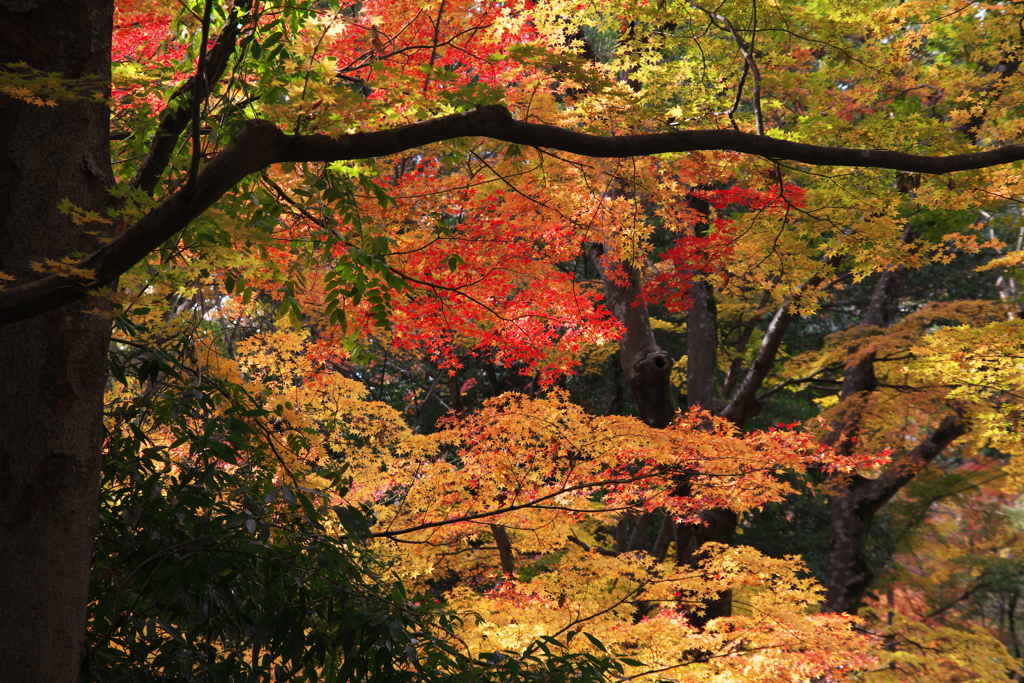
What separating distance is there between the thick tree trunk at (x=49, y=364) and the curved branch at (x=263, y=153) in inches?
8.2

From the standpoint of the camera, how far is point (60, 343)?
5.95 ft

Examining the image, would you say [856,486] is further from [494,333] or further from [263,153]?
[263,153]

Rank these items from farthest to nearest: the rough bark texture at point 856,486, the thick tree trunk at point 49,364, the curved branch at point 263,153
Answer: the rough bark texture at point 856,486 < the thick tree trunk at point 49,364 < the curved branch at point 263,153

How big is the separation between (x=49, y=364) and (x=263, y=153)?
2.66 feet

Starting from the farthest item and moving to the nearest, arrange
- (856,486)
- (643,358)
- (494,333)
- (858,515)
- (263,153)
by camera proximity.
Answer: (856,486)
(858,515)
(643,358)
(494,333)
(263,153)

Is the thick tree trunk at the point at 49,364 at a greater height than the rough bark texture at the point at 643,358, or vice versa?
the rough bark texture at the point at 643,358

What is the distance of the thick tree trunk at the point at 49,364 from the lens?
170 centimetres

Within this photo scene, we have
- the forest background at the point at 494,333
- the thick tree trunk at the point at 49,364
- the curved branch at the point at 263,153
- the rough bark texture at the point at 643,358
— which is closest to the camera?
the curved branch at the point at 263,153

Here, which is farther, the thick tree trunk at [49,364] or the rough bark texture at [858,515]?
the rough bark texture at [858,515]

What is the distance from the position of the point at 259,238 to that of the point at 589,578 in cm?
567

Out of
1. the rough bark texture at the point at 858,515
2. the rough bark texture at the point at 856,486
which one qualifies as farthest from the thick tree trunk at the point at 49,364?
the rough bark texture at the point at 858,515

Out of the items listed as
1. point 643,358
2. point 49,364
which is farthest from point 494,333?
point 49,364

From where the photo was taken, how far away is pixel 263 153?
1.67 m

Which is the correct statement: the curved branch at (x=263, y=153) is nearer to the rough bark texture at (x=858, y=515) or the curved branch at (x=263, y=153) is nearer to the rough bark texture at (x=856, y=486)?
the rough bark texture at (x=856, y=486)
